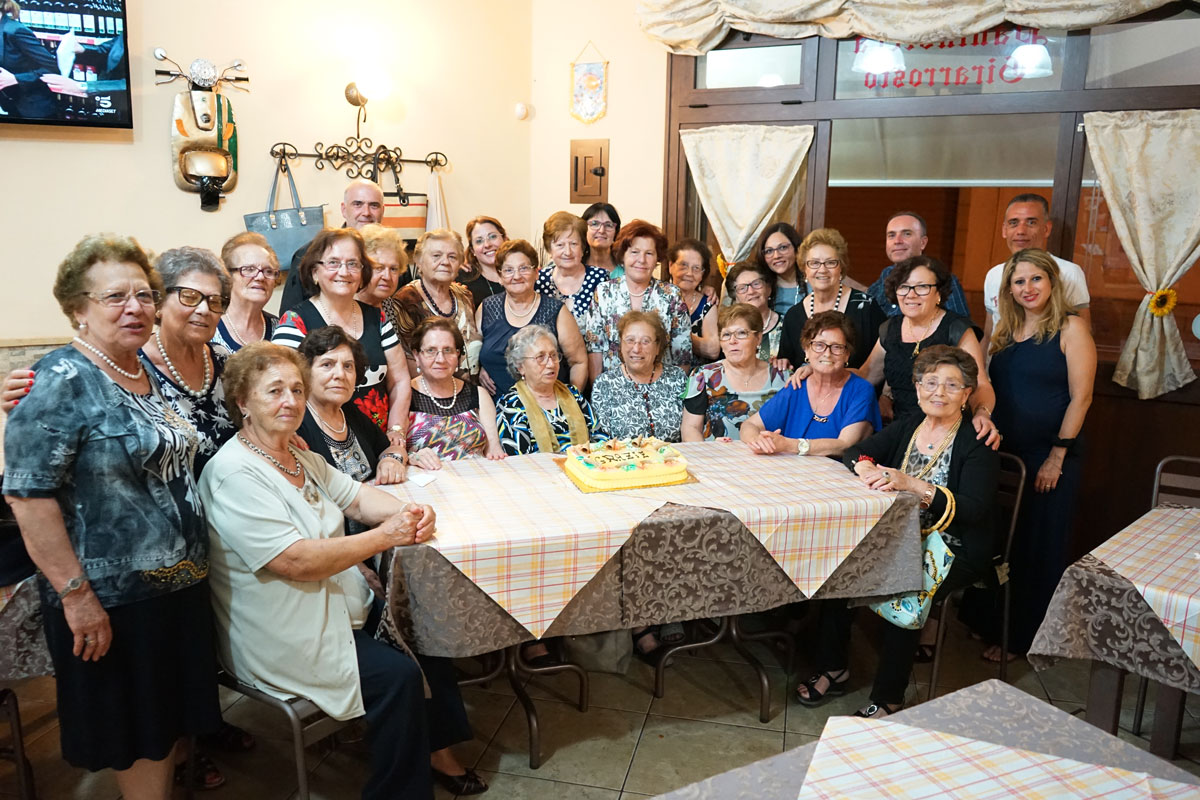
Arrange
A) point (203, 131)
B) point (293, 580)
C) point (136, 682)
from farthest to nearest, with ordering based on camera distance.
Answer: point (203, 131), point (293, 580), point (136, 682)

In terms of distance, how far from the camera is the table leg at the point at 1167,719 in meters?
2.28

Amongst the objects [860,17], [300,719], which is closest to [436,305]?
[300,719]

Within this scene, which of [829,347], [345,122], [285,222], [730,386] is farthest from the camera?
[345,122]

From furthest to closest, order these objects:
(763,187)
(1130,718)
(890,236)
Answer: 1. (763,187)
2. (890,236)
3. (1130,718)

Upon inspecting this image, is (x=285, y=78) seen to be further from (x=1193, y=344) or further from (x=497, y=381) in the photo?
(x=1193, y=344)

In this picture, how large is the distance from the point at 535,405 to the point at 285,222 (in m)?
1.94

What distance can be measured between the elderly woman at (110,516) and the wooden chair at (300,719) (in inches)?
5.8

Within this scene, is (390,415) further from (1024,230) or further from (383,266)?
(1024,230)

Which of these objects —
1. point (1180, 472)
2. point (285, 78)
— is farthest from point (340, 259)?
point (1180, 472)

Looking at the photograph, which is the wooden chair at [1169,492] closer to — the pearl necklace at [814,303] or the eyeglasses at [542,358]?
the pearl necklace at [814,303]

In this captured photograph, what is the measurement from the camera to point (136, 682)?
200cm

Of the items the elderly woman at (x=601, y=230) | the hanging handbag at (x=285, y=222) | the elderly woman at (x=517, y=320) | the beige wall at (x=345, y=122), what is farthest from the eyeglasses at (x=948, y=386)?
the hanging handbag at (x=285, y=222)

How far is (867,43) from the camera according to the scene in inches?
181

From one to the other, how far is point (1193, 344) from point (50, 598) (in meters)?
4.84
